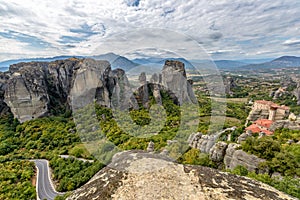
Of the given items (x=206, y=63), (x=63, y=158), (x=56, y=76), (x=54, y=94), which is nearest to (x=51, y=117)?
(x=54, y=94)

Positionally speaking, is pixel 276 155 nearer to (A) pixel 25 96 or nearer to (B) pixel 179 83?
(B) pixel 179 83

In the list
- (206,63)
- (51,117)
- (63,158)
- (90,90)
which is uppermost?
(206,63)

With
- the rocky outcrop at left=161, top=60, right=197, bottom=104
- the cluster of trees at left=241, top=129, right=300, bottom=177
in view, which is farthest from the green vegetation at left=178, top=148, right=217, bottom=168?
the rocky outcrop at left=161, top=60, right=197, bottom=104

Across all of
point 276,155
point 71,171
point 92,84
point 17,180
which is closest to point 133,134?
point 276,155

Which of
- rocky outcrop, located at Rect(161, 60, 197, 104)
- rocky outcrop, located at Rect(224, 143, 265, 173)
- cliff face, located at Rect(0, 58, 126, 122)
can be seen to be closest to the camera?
rocky outcrop, located at Rect(224, 143, 265, 173)

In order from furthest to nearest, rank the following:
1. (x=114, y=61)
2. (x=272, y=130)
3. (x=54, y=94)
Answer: (x=54, y=94)
(x=272, y=130)
(x=114, y=61)

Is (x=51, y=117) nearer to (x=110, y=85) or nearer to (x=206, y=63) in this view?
(x=110, y=85)

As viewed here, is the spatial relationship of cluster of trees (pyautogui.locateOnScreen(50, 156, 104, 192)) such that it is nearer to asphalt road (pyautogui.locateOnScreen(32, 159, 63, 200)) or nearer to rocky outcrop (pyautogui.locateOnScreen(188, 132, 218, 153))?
asphalt road (pyautogui.locateOnScreen(32, 159, 63, 200))
